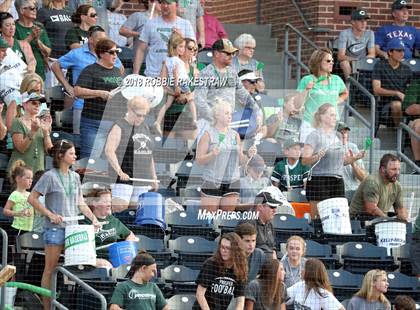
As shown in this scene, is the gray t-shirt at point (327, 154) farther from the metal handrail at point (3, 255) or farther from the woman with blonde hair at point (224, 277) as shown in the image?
the metal handrail at point (3, 255)

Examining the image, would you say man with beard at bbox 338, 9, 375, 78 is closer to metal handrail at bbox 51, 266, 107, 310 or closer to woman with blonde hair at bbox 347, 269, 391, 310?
woman with blonde hair at bbox 347, 269, 391, 310

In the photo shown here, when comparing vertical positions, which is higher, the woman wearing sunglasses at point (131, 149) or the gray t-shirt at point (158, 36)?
the gray t-shirt at point (158, 36)

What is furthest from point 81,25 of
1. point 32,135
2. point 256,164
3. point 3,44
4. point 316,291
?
point 316,291

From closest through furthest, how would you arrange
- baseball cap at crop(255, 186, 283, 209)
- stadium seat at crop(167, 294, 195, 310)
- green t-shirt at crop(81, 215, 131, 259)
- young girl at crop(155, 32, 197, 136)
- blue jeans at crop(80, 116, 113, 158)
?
stadium seat at crop(167, 294, 195, 310)
green t-shirt at crop(81, 215, 131, 259)
baseball cap at crop(255, 186, 283, 209)
blue jeans at crop(80, 116, 113, 158)
young girl at crop(155, 32, 197, 136)

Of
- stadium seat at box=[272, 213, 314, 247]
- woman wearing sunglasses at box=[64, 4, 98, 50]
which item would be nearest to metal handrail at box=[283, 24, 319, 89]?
woman wearing sunglasses at box=[64, 4, 98, 50]

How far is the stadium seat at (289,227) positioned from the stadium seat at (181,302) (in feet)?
4.99

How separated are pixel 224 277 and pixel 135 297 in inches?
33.6

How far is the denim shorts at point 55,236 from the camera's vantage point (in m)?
12.0

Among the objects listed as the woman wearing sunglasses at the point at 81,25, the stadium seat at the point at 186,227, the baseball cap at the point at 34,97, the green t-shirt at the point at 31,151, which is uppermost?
the woman wearing sunglasses at the point at 81,25

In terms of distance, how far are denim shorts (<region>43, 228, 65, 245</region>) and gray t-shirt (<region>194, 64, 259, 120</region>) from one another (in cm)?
266

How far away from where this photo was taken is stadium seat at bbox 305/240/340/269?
1320 centimetres

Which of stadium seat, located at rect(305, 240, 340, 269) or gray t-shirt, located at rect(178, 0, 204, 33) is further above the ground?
gray t-shirt, located at rect(178, 0, 204, 33)

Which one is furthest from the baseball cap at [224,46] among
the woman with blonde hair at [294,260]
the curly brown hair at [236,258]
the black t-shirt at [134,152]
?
the curly brown hair at [236,258]

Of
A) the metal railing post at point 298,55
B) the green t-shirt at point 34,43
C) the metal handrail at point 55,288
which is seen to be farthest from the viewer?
the metal railing post at point 298,55
